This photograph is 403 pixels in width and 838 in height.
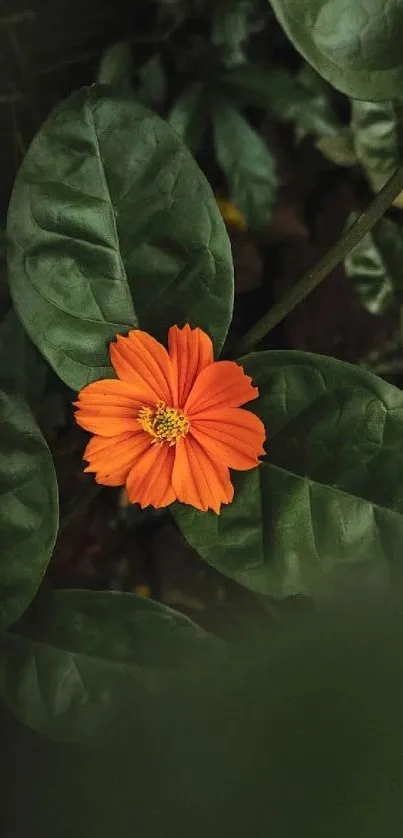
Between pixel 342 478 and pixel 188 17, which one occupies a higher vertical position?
pixel 188 17

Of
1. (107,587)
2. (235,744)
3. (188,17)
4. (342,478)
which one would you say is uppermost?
(188,17)

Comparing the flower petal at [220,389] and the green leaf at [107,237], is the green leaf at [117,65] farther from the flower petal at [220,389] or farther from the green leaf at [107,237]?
the flower petal at [220,389]

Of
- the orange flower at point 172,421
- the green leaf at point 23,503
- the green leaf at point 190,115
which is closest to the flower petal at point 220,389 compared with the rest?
the orange flower at point 172,421

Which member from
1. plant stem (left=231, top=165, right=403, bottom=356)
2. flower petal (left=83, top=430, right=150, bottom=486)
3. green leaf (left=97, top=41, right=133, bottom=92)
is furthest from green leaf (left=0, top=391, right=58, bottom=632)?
green leaf (left=97, top=41, right=133, bottom=92)

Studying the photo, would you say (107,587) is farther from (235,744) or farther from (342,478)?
(235,744)

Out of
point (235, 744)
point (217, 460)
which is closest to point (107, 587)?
point (217, 460)

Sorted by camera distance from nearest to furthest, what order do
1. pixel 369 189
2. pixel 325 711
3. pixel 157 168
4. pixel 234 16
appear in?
1. pixel 325 711
2. pixel 157 168
3. pixel 234 16
4. pixel 369 189

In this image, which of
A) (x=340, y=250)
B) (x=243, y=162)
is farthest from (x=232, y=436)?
(x=243, y=162)

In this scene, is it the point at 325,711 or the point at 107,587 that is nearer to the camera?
the point at 325,711
